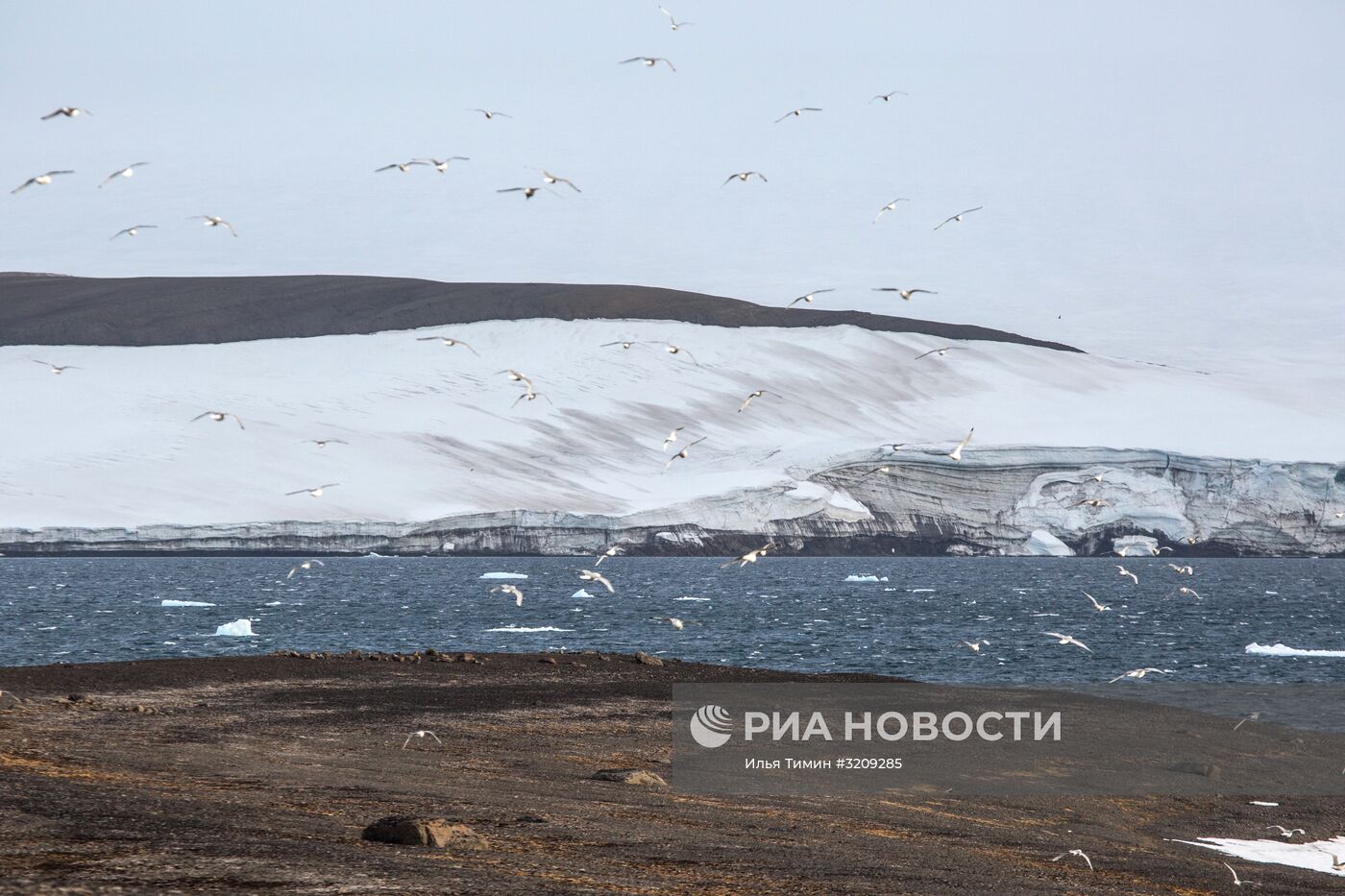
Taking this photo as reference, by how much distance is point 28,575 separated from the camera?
9188cm

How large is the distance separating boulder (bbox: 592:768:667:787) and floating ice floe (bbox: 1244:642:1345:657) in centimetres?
3442

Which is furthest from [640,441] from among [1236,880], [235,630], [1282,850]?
[1236,880]

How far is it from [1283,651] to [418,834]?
41322 mm

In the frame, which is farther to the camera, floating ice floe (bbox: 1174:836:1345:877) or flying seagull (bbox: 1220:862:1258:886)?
floating ice floe (bbox: 1174:836:1345:877)

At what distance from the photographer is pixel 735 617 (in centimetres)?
5925

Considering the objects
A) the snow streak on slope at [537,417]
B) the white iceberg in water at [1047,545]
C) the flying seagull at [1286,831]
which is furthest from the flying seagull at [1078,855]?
the white iceberg in water at [1047,545]

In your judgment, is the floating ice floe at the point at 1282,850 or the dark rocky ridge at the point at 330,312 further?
the dark rocky ridge at the point at 330,312

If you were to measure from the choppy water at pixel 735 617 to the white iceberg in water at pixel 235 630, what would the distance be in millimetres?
710

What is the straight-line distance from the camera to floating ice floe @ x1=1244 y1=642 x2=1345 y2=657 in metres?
45.6

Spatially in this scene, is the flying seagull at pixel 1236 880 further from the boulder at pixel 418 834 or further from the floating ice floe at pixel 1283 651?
the floating ice floe at pixel 1283 651

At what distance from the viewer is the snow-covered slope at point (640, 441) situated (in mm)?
104188

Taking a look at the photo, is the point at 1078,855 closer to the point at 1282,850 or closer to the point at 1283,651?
the point at 1282,850
